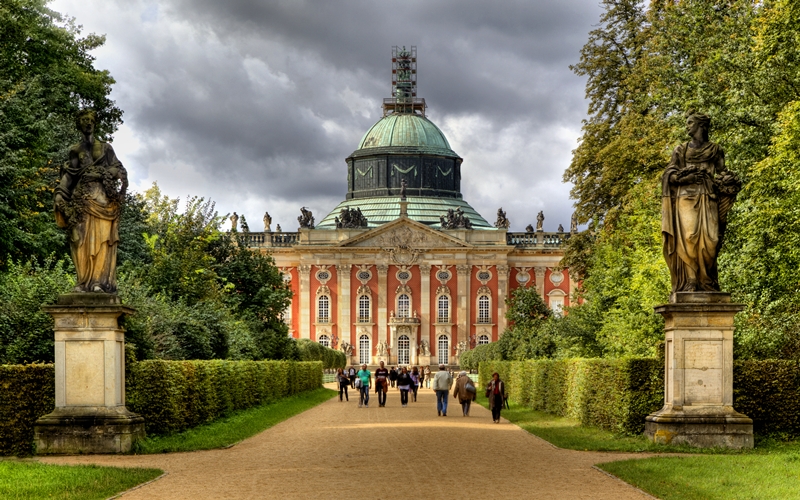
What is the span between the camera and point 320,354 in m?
68.6

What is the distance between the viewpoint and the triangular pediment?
300ft

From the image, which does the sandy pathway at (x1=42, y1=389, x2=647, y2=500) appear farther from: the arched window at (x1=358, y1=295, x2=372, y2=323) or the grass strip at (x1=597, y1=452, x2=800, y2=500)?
the arched window at (x1=358, y1=295, x2=372, y2=323)

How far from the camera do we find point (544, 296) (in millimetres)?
91750

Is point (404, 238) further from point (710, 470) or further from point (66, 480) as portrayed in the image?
point (66, 480)

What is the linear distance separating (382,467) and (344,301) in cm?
7744

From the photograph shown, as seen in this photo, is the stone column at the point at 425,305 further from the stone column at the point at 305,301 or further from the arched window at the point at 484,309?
the stone column at the point at 305,301

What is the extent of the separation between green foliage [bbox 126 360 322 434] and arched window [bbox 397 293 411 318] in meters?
59.4

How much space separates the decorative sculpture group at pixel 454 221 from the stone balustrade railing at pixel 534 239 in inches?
161

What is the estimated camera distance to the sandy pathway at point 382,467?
12.0 m

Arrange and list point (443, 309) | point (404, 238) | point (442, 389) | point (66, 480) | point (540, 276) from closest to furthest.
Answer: point (66, 480) → point (442, 389) → point (404, 238) → point (443, 309) → point (540, 276)

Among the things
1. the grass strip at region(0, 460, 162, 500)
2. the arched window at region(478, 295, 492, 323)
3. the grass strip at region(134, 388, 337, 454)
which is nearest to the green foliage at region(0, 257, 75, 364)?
the grass strip at region(134, 388, 337, 454)

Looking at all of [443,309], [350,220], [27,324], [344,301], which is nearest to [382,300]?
[344,301]

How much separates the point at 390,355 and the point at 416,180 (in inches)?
697

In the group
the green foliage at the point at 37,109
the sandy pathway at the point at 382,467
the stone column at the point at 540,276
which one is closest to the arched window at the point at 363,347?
the stone column at the point at 540,276
